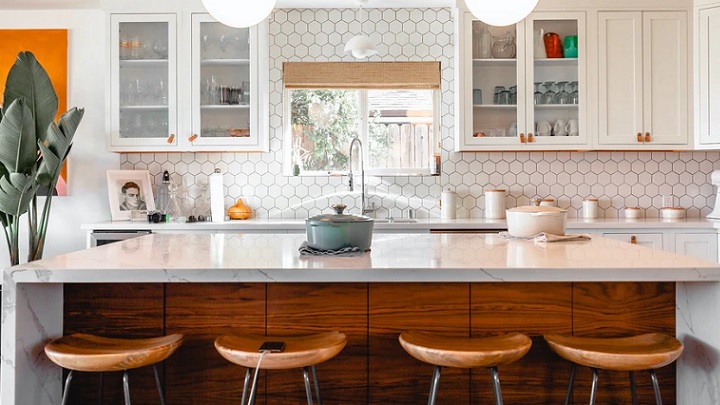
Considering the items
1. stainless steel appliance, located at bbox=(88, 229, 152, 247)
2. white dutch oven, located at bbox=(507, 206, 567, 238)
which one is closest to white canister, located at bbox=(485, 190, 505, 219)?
white dutch oven, located at bbox=(507, 206, 567, 238)

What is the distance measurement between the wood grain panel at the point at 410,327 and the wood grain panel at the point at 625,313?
1.30ft

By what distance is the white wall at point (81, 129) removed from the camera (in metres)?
4.14

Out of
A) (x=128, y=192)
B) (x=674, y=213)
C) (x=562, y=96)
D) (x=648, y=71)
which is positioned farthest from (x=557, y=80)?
(x=128, y=192)

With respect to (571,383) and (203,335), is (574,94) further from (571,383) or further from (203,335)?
(203,335)

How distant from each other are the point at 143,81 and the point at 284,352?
9.67ft

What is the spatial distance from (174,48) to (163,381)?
263 centimetres

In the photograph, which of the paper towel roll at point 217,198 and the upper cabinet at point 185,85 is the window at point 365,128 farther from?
the paper towel roll at point 217,198

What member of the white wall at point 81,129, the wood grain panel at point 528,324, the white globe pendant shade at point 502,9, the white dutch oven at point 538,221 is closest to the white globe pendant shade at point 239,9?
the white globe pendant shade at point 502,9

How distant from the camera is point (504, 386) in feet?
6.21

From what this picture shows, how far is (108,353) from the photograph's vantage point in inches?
61.8

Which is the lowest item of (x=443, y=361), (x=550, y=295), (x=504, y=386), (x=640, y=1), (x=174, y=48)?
(x=504, y=386)

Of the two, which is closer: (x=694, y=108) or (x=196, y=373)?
(x=196, y=373)

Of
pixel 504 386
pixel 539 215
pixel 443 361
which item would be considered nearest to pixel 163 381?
pixel 443 361

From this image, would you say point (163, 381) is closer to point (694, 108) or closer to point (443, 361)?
point (443, 361)
